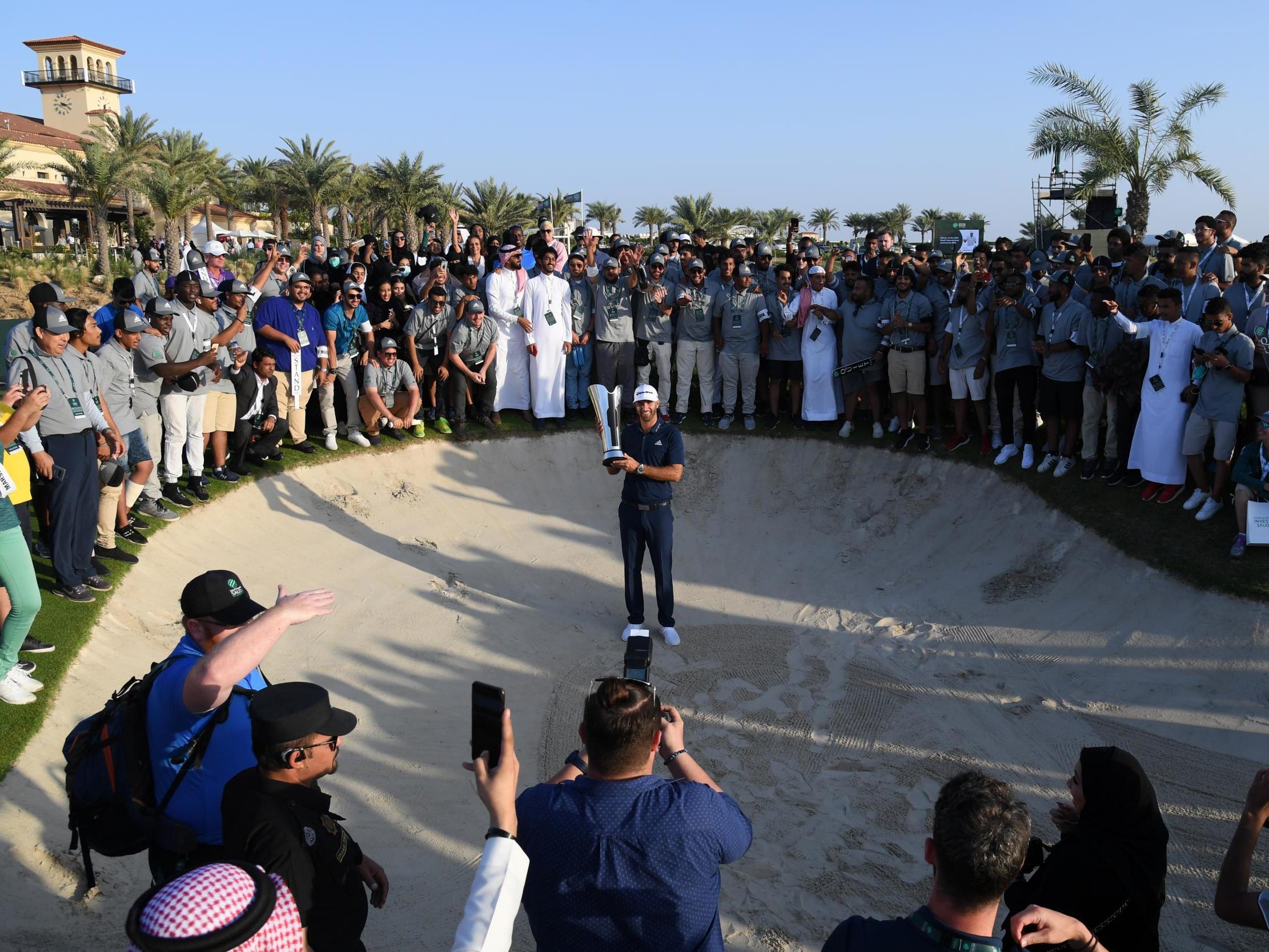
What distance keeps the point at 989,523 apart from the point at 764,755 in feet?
16.2

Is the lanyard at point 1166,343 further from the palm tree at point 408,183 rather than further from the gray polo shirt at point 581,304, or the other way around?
the palm tree at point 408,183

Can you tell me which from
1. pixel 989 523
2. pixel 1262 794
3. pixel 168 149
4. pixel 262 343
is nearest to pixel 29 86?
pixel 168 149

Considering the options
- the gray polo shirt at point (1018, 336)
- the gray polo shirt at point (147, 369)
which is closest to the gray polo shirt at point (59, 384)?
the gray polo shirt at point (147, 369)

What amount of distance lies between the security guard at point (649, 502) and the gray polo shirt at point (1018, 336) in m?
4.53

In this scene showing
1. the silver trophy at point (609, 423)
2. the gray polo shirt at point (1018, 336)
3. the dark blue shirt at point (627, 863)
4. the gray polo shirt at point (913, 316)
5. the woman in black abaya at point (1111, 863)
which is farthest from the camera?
the gray polo shirt at point (913, 316)

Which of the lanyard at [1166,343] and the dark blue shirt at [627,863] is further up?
the lanyard at [1166,343]

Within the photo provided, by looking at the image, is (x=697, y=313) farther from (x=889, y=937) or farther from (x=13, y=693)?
(x=889, y=937)

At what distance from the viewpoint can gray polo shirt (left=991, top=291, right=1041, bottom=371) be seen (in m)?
11.2

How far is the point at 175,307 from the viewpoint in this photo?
33.3 feet

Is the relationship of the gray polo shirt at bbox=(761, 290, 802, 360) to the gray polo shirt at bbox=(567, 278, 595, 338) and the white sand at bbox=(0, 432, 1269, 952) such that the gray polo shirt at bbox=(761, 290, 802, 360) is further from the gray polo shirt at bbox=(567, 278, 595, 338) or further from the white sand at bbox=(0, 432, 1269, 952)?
the gray polo shirt at bbox=(567, 278, 595, 338)

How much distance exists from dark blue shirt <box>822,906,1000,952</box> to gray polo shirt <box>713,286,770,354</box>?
11029mm

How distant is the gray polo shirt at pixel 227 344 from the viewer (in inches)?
417

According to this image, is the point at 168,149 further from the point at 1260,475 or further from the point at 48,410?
the point at 1260,475

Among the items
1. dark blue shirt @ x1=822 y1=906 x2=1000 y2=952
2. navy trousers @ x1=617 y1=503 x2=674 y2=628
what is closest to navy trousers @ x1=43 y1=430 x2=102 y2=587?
navy trousers @ x1=617 y1=503 x2=674 y2=628
